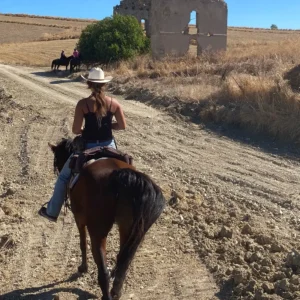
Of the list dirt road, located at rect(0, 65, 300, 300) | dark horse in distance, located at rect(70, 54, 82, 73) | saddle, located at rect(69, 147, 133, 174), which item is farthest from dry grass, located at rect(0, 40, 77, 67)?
saddle, located at rect(69, 147, 133, 174)

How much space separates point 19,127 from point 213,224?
7.70 meters

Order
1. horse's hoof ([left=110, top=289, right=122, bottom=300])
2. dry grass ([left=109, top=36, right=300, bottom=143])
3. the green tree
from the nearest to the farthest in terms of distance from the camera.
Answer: horse's hoof ([left=110, top=289, right=122, bottom=300]) → dry grass ([left=109, top=36, right=300, bottom=143]) → the green tree

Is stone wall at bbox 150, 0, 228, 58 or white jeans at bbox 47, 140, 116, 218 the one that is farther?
stone wall at bbox 150, 0, 228, 58

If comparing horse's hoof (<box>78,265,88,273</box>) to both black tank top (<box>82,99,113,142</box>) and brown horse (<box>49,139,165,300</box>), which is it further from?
black tank top (<box>82,99,113,142</box>)

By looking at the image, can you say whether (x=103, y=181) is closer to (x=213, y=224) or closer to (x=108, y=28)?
(x=213, y=224)

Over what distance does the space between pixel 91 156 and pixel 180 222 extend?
7.22 feet

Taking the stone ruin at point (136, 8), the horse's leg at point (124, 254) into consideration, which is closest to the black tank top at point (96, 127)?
the horse's leg at point (124, 254)

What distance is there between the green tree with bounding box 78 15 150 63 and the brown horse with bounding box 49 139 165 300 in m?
24.1

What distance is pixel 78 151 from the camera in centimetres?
516

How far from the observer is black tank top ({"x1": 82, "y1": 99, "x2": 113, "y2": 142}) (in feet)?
16.7

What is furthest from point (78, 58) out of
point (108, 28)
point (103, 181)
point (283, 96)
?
point (103, 181)

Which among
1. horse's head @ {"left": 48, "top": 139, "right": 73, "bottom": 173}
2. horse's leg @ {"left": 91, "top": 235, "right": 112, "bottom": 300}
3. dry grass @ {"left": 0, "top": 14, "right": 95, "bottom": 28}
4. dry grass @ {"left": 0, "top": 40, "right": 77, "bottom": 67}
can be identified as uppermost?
dry grass @ {"left": 0, "top": 14, "right": 95, "bottom": 28}

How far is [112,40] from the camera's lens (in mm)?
28469

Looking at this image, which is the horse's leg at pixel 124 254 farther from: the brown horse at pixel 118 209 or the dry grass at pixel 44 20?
the dry grass at pixel 44 20
